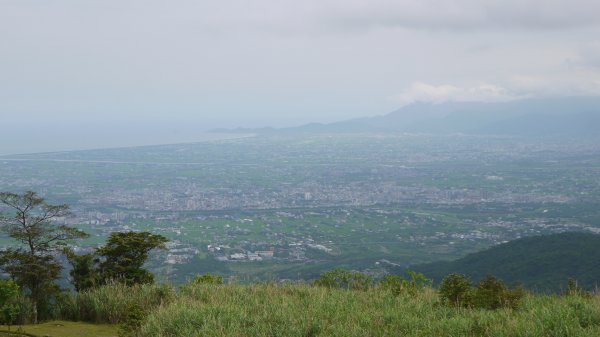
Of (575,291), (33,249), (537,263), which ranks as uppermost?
(33,249)

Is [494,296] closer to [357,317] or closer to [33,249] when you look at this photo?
[357,317]

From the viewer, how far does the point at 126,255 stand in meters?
9.33

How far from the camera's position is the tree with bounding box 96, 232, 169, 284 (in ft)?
30.1

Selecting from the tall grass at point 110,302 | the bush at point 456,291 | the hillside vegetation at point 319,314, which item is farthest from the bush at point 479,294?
the tall grass at point 110,302

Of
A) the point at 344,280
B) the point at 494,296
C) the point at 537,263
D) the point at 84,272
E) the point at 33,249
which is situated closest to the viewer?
the point at 494,296

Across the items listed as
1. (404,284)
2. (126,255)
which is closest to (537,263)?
(404,284)

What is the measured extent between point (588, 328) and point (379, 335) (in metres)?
2.05

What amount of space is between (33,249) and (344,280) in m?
5.05

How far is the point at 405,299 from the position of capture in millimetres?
7082

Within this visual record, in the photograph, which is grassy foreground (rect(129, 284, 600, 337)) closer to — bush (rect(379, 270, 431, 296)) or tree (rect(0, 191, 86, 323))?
bush (rect(379, 270, 431, 296))

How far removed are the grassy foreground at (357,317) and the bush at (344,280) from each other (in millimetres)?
1535

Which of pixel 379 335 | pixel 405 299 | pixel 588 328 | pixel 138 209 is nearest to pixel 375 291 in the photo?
pixel 405 299

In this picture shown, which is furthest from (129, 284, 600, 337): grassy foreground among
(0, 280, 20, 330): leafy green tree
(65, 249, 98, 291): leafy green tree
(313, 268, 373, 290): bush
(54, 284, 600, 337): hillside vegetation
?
(65, 249, 98, 291): leafy green tree

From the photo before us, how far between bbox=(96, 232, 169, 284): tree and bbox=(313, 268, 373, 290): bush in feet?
9.99
